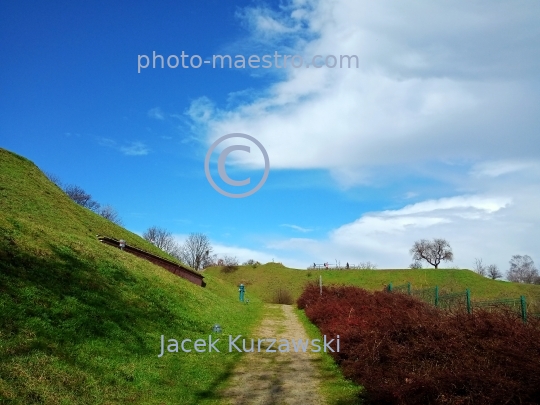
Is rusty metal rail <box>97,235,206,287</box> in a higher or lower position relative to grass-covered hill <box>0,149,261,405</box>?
higher

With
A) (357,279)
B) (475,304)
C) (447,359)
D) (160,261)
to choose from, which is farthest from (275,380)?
(357,279)

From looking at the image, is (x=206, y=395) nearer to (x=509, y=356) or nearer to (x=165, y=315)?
(x=509, y=356)

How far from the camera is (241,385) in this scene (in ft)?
33.0

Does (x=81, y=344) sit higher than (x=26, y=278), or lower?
lower

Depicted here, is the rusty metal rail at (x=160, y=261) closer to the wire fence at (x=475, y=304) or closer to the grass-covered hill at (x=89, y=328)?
the grass-covered hill at (x=89, y=328)

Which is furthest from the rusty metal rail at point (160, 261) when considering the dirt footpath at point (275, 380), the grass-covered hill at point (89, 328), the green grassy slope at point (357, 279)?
the green grassy slope at point (357, 279)

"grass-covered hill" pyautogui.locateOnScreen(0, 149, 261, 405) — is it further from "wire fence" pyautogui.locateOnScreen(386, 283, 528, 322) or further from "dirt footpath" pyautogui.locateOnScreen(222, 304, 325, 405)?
"wire fence" pyautogui.locateOnScreen(386, 283, 528, 322)

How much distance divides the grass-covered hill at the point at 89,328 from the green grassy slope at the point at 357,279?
45814 mm

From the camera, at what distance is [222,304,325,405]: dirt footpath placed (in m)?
8.96

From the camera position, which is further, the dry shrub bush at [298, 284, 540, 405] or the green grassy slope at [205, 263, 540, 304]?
the green grassy slope at [205, 263, 540, 304]

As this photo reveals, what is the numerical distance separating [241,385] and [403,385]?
160 inches

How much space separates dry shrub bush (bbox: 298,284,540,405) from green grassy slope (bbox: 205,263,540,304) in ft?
173

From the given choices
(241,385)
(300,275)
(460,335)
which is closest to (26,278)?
(241,385)

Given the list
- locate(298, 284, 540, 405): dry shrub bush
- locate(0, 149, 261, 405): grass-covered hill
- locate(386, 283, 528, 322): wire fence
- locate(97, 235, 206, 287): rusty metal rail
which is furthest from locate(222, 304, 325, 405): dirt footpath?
locate(97, 235, 206, 287): rusty metal rail
